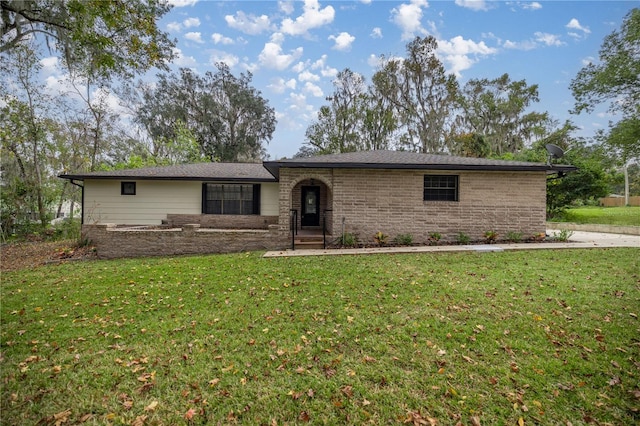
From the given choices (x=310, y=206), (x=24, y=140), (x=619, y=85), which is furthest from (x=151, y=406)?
(x=619, y=85)

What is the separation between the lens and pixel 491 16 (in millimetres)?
10727

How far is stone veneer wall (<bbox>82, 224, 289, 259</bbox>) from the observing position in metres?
9.26

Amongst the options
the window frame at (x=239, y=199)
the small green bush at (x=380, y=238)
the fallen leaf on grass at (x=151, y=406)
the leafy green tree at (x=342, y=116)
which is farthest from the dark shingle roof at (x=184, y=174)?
the leafy green tree at (x=342, y=116)

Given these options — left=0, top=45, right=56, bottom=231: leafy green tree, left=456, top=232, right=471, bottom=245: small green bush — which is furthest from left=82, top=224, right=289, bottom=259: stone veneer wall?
left=0, top=45, right=56, bottom=231: leafy green tree

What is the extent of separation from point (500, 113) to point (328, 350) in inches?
1339

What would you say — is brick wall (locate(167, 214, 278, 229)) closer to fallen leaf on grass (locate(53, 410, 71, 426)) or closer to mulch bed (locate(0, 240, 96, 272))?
mulch bed (locate(0, 240, 96, 272))

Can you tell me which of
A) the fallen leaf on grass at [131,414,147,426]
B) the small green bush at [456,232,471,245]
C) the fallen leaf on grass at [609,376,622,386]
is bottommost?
the fallen leaf on grass at [131,414,147,426]

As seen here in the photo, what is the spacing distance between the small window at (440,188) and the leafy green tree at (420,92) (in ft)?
58.6

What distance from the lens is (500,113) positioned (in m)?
29.5

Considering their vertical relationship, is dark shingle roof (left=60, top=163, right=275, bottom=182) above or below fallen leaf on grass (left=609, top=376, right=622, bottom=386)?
above

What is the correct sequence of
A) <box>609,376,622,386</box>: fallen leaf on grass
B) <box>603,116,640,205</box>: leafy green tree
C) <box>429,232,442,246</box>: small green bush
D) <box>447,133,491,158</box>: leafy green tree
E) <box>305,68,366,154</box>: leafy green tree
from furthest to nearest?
<box>305,68,366,154</box>: leafy green tree, <box>447,133,491,158</box>: leafy green tree, <box>603,116,640,205</box>: leafy green tree, <box>429,232,442,246</box>: small green bush, <box>609,376,622,386</box>: fallen leaf on grass

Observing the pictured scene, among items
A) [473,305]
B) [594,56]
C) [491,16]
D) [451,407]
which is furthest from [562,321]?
[594,56]

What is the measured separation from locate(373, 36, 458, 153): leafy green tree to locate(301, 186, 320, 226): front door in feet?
57.1

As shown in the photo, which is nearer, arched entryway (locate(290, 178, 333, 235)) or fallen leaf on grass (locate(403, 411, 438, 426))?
fallen leaf on grass (locate(403, 411, 438, 426))
